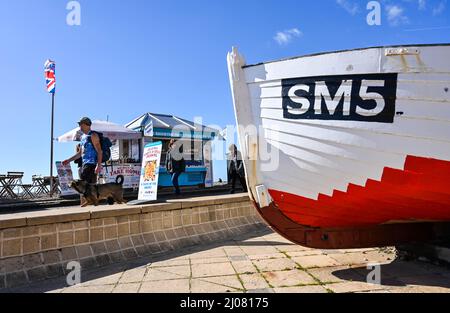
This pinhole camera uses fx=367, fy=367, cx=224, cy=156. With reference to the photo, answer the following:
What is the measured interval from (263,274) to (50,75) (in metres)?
12.0

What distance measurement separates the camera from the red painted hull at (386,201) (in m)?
3.51

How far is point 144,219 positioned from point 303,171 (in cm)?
268

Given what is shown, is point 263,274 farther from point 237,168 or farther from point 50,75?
point 50,75

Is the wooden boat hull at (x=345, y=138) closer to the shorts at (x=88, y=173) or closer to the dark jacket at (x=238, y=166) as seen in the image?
the shorts at (x=88, y=173)

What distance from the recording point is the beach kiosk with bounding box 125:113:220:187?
573 inches

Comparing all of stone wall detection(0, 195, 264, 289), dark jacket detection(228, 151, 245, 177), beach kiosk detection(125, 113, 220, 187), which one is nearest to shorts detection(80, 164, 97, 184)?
stone wall detection(0, 195, 264, 289)

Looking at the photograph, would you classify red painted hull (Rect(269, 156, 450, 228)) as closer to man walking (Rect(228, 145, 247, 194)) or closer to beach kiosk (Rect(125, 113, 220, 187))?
man walking (Rect(228, 145, 247, 194))

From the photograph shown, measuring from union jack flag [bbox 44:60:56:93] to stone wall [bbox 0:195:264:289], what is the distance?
908 centimetres

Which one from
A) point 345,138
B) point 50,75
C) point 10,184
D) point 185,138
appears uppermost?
point 50,75

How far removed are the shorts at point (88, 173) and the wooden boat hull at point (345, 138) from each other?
10.8 ft

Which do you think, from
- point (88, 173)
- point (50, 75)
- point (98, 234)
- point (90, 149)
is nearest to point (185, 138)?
point (50, 75)

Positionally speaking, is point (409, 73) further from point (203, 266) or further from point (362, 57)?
point (203, 266)

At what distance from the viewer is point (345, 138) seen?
3596mm
